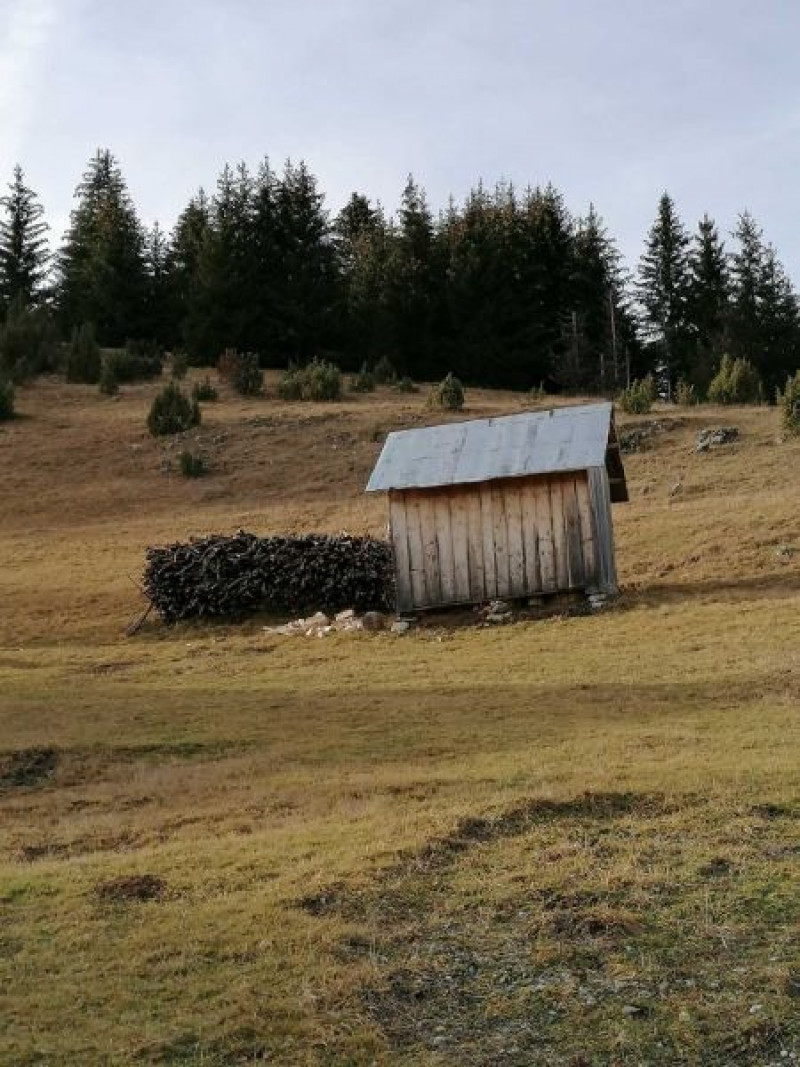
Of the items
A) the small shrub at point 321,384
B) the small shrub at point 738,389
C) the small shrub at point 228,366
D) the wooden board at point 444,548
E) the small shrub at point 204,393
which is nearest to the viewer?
the wooden board at point 444,548

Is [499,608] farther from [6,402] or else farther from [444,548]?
[6,402]

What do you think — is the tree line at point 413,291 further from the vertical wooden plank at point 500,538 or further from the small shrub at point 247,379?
the vertical wooden plank at point 500,538

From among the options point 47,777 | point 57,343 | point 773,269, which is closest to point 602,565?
point 47,777

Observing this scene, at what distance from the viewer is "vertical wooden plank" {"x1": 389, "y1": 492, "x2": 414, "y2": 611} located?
23.1 metres

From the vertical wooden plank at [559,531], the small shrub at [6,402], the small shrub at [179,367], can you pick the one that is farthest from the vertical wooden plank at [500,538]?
the small shrub at [179,367]

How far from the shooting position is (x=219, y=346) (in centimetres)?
5669

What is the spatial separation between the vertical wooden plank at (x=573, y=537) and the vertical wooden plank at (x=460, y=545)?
1947 millimetres

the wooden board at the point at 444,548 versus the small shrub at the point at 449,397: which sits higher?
the small shrub at the point at 449,397

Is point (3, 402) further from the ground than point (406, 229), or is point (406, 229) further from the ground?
point (406, 229)

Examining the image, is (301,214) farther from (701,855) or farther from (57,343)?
(701,855)

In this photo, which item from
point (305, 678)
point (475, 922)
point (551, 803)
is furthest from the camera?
point (305, 678)

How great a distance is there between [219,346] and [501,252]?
54.6ft

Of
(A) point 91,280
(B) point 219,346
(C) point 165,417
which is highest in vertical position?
(A) point 91,280

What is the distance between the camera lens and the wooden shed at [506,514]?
22562 mm
